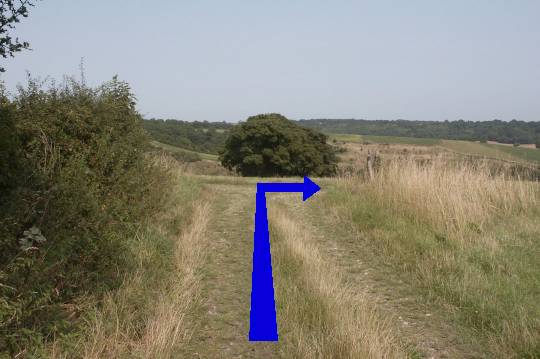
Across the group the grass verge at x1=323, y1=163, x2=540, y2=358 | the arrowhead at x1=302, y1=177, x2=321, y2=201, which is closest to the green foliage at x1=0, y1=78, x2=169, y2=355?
the grass verge at x1=323, y1=163, x2=540, y2=358

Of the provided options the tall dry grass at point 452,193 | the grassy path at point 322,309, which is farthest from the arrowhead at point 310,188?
the grassy path at point 322,309

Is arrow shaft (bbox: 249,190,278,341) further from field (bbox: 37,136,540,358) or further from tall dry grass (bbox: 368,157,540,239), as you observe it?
tall dry grass (bbox: 368,157,540,239)

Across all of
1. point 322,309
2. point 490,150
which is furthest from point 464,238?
point 490,150

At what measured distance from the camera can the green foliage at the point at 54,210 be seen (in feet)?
10.0

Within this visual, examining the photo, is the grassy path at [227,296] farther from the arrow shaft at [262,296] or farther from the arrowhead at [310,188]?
the arrowhead at [310,188]

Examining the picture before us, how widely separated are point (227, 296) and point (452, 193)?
588 cm

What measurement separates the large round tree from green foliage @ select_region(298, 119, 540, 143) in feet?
34.9

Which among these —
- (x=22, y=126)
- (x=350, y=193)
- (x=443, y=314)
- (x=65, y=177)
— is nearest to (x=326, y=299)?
(x=443, y=314)

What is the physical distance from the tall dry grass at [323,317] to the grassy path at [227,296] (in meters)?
0.37

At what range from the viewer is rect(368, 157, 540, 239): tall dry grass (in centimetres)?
813

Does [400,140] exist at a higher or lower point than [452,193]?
lower

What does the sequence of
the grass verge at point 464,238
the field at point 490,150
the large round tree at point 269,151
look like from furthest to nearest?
1. the large round tree at point 269,151
2. the field at point 490,150
3. the grass verge at point 464,238

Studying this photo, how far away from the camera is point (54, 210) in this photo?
361 cm

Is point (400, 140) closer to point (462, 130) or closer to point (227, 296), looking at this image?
point (462, 130)
